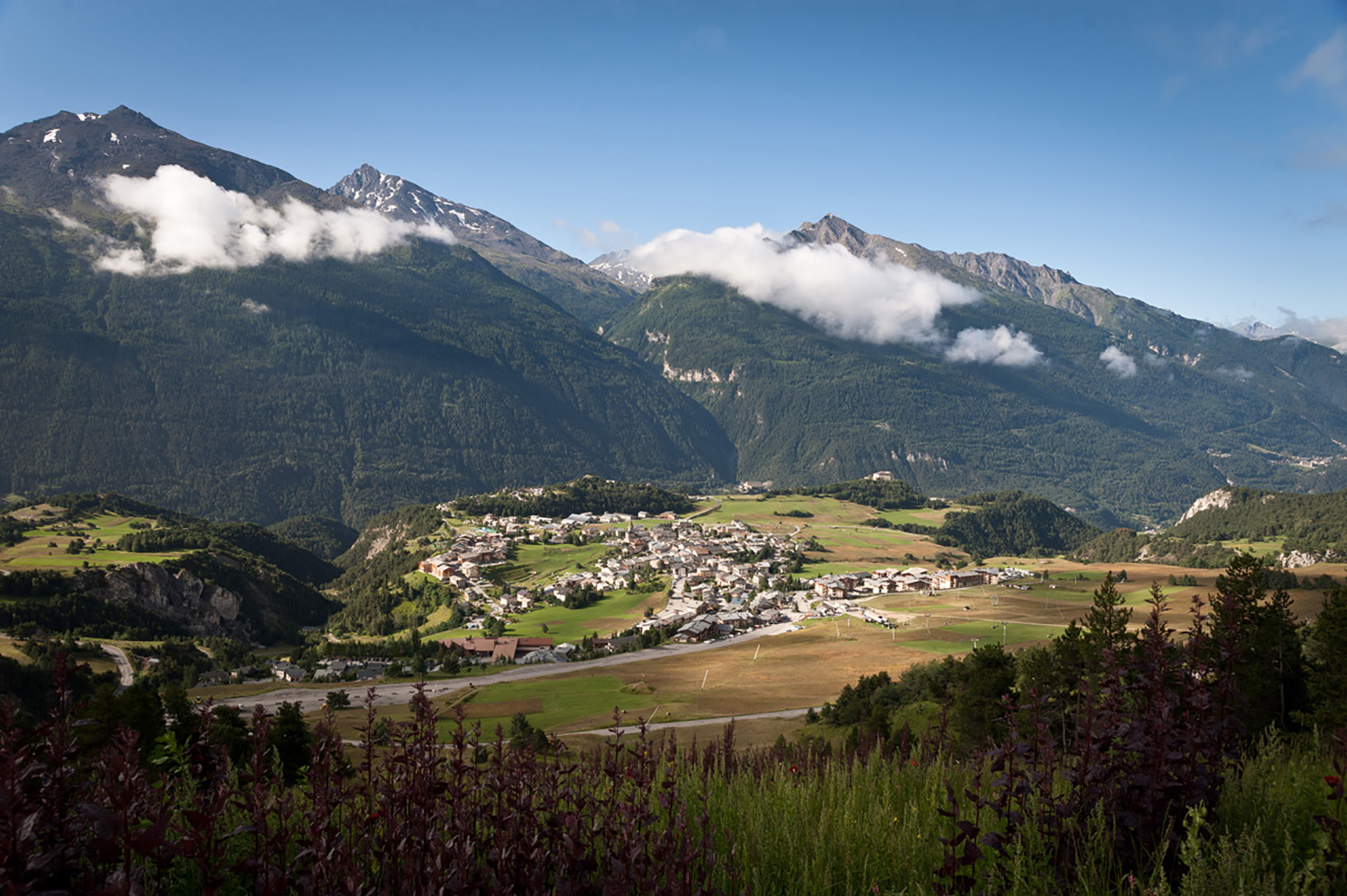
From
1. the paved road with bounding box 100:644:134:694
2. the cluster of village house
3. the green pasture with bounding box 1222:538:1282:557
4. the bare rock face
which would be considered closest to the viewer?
the paved road with bounding box 100:644:134:694

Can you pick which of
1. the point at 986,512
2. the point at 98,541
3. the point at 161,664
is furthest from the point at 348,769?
the point at 986,512

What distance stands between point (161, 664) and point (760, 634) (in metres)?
60.6

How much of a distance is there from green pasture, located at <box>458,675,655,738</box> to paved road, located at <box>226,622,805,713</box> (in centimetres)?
345

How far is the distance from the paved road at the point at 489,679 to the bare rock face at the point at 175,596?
37.9 m

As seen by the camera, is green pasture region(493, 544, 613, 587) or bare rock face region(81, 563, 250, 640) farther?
green pasture region(493, 544, 613, 587)

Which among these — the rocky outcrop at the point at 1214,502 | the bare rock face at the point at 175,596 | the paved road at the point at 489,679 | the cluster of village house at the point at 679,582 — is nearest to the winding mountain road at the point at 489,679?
the paved road at the point at 489,679

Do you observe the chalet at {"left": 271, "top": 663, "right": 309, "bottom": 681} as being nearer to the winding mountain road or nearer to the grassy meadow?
the winding mountain road

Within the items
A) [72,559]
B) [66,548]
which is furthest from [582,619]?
[66,548]

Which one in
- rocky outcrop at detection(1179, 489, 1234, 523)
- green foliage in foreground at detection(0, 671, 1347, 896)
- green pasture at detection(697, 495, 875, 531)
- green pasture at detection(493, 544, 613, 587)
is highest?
green foliage in foreground at detection(0, 671, 1347, 896)

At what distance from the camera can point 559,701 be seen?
59.0m

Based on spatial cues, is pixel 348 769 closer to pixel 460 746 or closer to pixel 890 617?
pixel 460 746

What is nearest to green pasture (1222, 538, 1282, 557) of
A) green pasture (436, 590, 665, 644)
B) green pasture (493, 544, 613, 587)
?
green pasture (436, 590, 665, 644)

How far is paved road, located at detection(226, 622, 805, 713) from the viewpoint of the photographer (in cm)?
5625

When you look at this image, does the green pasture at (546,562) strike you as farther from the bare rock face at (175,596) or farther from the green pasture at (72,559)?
the green pasture at (72,559)
